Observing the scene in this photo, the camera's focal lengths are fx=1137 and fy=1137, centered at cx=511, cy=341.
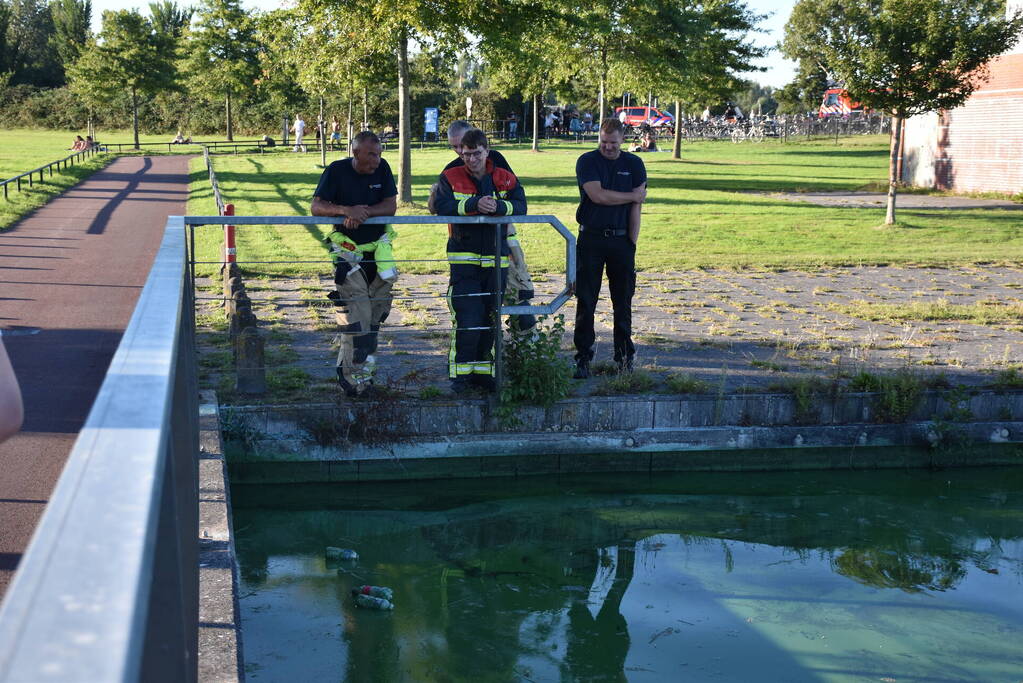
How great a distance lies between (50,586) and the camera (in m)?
1.08

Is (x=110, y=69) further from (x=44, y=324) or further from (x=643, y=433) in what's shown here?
(x=643, y=433)

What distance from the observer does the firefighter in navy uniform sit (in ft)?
25.1

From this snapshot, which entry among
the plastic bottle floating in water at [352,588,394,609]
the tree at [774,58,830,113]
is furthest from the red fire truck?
the plastic bottle floating in water at [352,588,394,609]

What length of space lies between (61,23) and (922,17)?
329 ft

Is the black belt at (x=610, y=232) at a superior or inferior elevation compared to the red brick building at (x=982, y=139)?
inferior

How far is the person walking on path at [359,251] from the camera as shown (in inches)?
303

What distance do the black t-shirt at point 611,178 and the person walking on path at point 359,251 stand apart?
4.76ft

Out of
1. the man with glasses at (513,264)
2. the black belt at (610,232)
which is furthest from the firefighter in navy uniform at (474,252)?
the black belt at (610,232)

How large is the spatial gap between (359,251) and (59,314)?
5.66m

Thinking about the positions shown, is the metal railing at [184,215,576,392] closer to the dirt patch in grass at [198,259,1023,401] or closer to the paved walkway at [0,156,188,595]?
the dirt patch in grass at [198,259,1023,401]

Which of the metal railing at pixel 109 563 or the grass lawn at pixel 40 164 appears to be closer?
the metal railing at pixel 109 563

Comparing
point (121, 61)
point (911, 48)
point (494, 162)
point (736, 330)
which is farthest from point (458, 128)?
point (121, 61)

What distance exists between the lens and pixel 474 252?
777 centimetres

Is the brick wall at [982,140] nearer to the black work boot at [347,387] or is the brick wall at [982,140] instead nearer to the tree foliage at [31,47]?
the black work boot at [347,387]
